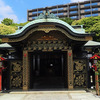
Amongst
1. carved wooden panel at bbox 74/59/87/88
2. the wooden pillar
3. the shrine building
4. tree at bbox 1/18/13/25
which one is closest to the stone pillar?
the shrine building

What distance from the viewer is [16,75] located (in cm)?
1201

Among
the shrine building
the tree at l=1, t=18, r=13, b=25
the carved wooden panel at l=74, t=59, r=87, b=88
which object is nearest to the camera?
the shrine building

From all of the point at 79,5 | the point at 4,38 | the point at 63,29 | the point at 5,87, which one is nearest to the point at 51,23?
the point at 63,29

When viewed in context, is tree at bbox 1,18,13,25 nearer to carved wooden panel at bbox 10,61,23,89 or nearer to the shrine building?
the shrine building

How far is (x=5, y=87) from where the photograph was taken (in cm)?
1208

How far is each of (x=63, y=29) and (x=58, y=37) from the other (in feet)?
3.99

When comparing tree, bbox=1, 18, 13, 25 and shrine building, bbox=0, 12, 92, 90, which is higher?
tree, bbox=1, 18, 13, 25

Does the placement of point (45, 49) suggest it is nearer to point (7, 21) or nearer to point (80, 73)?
point (80, 73)

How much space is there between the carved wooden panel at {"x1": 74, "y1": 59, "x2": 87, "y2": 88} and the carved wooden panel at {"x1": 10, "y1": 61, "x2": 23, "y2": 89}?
501cm

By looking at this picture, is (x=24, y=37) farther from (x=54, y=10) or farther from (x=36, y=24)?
(x=54, y=10)

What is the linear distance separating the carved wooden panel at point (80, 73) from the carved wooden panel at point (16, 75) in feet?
16.4

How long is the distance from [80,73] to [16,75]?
587 cm

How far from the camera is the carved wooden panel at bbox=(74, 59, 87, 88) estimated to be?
11875mm

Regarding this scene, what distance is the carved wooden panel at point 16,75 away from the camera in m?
12.0
